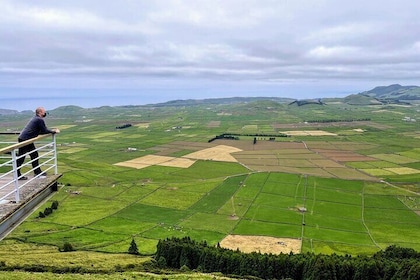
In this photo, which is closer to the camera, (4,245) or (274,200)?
(4,245)

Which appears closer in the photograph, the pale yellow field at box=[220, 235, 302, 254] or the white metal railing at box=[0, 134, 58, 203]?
the white metal railing at box=[0, 134, 58, 203]

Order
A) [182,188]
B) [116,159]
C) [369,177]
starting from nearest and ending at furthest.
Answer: [182,188], [369,177], [116,159]

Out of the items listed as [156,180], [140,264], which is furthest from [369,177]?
[140,264]

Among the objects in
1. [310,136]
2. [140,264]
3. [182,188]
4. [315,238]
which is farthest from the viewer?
[310,136]

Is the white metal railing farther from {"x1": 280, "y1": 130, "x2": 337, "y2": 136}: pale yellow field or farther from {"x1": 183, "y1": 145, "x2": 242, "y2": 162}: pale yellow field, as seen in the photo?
{"x1": 280, "y1": 130, "x2": 337, "y2": 136}: pale yellow field

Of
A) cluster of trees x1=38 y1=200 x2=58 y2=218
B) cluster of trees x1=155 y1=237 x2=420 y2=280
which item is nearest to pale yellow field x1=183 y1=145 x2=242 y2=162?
cluster of trees x1=38 y1=200 x2=58 y2=218

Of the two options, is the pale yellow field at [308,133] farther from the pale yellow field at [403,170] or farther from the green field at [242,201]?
the pale yellow field at [403,170]

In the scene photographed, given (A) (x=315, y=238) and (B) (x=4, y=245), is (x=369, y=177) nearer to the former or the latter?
(A) (x=315, y=238)
